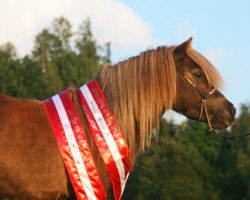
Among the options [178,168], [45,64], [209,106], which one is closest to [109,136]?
[209,106]

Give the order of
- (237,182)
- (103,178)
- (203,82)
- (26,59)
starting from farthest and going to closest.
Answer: (26,59)
(237,182)
(203,82)
(103,178)

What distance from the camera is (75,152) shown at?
287 inches

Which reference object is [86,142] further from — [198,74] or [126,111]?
[198,74]

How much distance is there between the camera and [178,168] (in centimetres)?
6931

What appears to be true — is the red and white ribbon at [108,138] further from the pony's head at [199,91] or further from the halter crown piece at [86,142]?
the pony's head at [199,91]

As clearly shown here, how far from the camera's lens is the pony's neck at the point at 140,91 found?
761cm

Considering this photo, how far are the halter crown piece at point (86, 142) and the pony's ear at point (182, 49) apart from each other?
3.57ft

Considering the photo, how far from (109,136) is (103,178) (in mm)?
479

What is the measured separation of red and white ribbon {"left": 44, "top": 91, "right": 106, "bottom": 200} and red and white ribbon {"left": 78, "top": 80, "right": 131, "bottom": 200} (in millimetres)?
143

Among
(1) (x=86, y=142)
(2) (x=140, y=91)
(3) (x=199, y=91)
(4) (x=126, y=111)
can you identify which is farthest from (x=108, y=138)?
(3) (x=199, y=91)

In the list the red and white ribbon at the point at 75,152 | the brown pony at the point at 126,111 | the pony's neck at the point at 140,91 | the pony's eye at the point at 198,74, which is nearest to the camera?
the brown pony at the point at 126,111

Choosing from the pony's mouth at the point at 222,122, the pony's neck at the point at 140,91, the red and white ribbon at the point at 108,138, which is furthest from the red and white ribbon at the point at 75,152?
the pony's mouth at the point at 222,122

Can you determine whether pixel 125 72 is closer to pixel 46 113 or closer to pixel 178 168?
pixel 46 113

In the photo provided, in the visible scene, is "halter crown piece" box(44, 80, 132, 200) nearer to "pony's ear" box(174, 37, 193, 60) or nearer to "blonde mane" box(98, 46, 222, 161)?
"blonde mane" box(98, 46, 222, 161)
